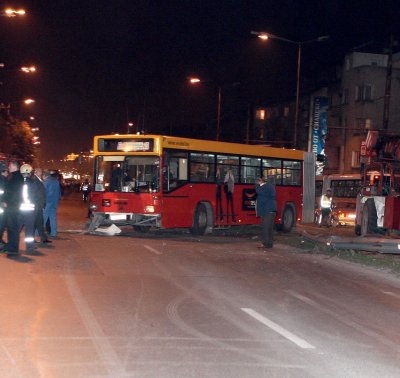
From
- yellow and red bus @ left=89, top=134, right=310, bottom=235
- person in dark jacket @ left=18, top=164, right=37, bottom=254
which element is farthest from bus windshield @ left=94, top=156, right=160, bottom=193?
person in dark jacket @ left=18, top=164, right=37, bottom=254

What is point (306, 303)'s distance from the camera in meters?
10.9

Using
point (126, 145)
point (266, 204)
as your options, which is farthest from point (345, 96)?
point (266, 204)

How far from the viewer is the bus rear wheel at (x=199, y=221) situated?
22844 mm

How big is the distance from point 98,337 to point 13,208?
7387 millimetres

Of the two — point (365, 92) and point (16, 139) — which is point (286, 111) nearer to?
point (365, 92)

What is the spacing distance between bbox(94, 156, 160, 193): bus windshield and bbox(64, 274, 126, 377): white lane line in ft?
33.8

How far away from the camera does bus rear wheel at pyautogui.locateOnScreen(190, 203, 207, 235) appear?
22.8m

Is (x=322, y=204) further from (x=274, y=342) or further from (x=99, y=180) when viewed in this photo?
(x=274, y=342)

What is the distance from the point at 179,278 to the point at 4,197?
4.47m

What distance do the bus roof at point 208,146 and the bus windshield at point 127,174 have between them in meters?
0.51

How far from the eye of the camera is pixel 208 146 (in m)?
23.4

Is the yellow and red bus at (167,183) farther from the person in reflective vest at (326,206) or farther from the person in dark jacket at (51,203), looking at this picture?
the person in reflective vest at (326,206)

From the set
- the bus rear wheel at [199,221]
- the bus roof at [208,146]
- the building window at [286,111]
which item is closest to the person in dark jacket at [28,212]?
the bus roof at [208,146]

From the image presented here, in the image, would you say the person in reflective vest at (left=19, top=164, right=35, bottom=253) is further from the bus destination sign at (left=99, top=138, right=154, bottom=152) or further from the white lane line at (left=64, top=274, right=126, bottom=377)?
the bus destination sign at (left=99, top=138, right=154, bottom=152)
